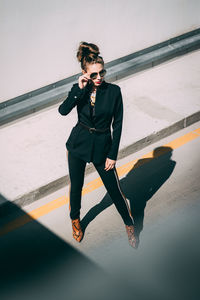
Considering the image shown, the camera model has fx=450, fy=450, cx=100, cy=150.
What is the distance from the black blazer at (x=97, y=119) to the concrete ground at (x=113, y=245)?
3.54ft

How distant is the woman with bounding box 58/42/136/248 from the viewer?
395 centimetres

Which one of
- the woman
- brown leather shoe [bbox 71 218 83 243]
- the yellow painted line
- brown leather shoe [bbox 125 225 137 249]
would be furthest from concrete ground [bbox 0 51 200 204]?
brown leather shoe [bbox 125 225 137 249]

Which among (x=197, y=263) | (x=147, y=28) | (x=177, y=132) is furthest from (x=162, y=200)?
(x=147, y=28)

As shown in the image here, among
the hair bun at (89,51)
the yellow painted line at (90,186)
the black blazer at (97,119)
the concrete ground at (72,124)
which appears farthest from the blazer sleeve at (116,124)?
the concrete ground at (72,124)

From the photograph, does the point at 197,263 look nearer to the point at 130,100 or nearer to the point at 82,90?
the point at 82,90

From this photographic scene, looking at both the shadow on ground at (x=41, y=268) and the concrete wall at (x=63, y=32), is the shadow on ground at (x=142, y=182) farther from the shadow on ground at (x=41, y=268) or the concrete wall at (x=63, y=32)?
the concrete wall at (x=63, y=32)

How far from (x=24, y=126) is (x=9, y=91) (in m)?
0.63

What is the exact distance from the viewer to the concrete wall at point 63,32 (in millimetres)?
6688

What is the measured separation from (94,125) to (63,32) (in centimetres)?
338

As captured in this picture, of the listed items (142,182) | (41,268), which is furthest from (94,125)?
(142,182)

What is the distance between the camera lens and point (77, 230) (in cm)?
488

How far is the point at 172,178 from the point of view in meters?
5.73

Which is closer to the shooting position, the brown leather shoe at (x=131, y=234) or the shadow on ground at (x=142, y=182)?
the brown leather shoe at (x=131, y=234)

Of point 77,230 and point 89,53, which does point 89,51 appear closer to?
point 89,53
